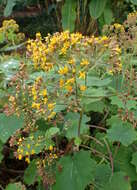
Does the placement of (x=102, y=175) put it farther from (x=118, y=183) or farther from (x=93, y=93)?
(x=93, y=93)

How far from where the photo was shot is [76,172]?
1363mm

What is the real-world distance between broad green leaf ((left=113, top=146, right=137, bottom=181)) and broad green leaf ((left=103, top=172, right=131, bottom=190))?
0.14m

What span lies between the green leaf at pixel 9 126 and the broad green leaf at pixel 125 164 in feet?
1.43

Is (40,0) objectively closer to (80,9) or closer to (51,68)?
(80,9)

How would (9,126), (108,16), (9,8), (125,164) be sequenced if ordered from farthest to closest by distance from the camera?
(9,8), (108,16), (125,164), (9,126)

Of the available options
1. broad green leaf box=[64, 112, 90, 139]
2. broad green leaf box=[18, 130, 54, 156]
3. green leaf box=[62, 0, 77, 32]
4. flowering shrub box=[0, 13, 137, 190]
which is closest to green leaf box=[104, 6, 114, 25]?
green leaf box=[62, 0, 77, 32]

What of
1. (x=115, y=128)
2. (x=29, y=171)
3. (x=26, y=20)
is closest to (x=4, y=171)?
(x=29, y=171)

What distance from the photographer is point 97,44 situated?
1294mm

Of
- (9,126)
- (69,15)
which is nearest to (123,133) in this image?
(9,126)

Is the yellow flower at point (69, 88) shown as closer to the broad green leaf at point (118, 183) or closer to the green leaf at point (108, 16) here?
the broad green leaf at point (118, 183)

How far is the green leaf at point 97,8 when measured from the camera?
4766mm

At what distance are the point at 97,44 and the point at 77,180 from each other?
0.49 meters

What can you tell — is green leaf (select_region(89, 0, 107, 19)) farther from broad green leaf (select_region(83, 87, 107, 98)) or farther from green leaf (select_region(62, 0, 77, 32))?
broad green leaf (select_region(83, 87, 107, 98))

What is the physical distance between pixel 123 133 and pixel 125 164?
0.73 feet
